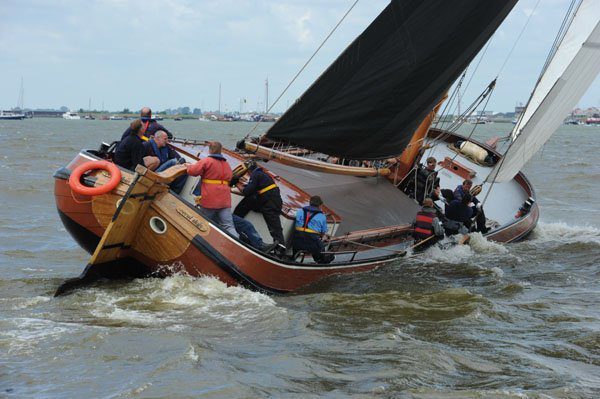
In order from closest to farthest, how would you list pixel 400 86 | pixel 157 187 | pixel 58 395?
pixel 58 395 → pixel 157 187 → pixel 400 86

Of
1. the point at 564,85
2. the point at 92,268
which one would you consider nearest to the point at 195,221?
the point at 92,268

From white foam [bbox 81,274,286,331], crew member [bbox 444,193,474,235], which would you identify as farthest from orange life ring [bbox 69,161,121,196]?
crew member [bbox 444,193,474,235]

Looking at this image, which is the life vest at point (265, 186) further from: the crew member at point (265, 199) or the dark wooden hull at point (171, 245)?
the dark wooden hull at point (171, 245)

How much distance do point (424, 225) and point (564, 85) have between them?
3.82m

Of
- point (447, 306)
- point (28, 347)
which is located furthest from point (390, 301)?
point (28, 347)

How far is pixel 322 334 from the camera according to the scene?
8.74 m

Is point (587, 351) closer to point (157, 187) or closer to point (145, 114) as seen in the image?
point (157, 187)

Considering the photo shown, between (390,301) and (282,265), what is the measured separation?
1463mm

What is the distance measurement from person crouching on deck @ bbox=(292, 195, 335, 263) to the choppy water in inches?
21.9

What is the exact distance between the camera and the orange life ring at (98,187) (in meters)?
9.30

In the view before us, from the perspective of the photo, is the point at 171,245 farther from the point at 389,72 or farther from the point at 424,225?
the point at 389,72

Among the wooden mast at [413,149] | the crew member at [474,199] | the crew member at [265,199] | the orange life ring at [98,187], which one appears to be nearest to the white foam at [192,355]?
the orange life ring at [98,187]

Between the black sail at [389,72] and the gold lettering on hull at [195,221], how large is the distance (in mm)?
3119

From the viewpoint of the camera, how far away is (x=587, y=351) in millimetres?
8430
